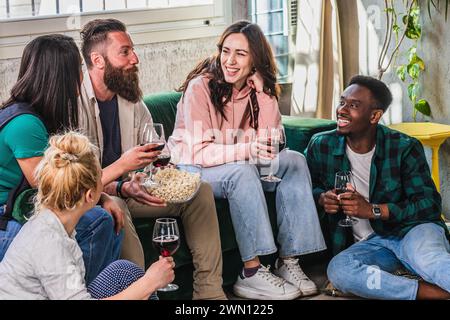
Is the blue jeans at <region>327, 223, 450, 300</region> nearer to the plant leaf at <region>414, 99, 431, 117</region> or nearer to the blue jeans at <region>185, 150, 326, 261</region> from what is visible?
the blue jeans at <region>185, 150, 326, 261</region>

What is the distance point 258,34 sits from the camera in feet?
9.59

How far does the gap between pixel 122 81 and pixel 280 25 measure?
1228 millimetres

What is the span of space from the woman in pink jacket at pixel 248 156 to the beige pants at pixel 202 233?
0.41 feet

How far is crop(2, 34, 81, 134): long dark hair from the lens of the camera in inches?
91.5

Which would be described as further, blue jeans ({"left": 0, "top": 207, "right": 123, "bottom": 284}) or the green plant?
the green plant

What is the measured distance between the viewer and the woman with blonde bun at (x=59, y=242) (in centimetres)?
193

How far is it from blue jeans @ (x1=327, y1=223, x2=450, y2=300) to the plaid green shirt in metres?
0.04

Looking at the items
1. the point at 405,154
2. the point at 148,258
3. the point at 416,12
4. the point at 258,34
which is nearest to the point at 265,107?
the point at 258,34

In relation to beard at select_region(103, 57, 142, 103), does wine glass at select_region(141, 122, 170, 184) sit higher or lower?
lower

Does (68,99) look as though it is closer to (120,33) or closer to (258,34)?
(120,33)

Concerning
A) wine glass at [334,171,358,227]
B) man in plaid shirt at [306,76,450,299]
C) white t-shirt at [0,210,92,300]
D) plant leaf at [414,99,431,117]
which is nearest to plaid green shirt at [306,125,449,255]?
man in plaid shirt at [306,76,450,299]

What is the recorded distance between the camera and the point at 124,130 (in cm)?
271

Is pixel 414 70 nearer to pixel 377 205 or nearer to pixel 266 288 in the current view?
pixel 377 205
